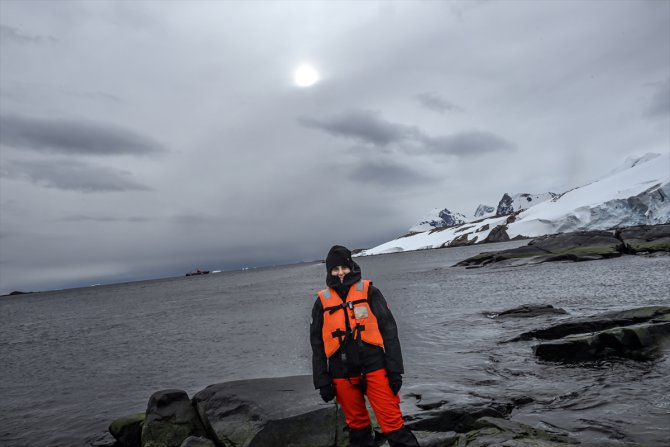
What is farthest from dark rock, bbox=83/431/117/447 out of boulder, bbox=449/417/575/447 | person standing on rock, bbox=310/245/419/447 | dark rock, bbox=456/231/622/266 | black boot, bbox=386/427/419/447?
dark rock, bbox=456/231/622/266

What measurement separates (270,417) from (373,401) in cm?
441

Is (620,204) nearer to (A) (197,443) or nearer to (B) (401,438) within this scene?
(B) (401,438)

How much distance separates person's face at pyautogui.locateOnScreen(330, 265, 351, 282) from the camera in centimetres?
702

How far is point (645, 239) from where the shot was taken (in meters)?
70.1

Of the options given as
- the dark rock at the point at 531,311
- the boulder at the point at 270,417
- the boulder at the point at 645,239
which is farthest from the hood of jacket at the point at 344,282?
the boulder at the point at 645,239

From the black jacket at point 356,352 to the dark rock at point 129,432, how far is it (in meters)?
8.37

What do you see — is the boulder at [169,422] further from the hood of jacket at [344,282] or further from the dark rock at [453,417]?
the hood of jacket at [344,282]

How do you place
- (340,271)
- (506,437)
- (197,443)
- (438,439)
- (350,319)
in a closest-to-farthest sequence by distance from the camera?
(350,319) → (340,271) → (506,437) → (438,439) → (197,443)

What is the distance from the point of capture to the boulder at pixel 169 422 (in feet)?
35.9

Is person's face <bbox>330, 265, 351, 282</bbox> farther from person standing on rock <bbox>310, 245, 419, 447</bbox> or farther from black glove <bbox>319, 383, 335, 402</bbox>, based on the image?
black glove <bbox>319, 383, 335, 402</bbox>

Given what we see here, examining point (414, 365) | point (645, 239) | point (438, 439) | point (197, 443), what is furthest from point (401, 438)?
point (645, 239)

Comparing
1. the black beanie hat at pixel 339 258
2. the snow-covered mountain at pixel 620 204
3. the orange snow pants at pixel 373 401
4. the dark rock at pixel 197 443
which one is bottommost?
the dark rock at pixel 197 443

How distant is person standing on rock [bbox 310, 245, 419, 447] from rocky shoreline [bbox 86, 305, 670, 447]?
2240 mm

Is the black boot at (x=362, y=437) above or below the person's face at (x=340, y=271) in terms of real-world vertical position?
below
